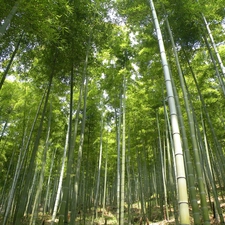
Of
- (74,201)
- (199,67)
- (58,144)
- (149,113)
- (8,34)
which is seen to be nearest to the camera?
(8,34)

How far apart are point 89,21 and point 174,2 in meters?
2.11

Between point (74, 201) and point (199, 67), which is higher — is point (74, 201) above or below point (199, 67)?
below

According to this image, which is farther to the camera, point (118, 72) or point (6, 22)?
point (118, 72)

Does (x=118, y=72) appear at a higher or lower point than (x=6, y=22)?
higher

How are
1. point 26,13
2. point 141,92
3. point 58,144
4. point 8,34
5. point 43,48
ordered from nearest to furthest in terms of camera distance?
1. point 26,13
2. point 8,34
3. point 43,48
4. point 141,92
5. point 58,144

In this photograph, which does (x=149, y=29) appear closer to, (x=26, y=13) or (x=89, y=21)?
(x=89, y=21)

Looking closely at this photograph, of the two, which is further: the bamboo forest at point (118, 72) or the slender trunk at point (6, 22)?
the bamboo forest at point (118, 72)

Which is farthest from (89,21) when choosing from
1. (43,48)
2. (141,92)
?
(141,92)

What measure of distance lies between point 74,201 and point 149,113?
16.4 feet

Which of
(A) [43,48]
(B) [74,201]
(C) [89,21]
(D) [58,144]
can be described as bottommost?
(B) [74,201]

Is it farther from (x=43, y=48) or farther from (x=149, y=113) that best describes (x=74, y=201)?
(x=149, y=113)

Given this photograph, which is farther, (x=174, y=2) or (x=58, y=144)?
(x=58, y=144)

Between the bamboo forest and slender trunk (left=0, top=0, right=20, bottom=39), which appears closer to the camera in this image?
slender trunk (left=0, top=0, right=20, bottom=39)

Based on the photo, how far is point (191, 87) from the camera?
7.07 meters
